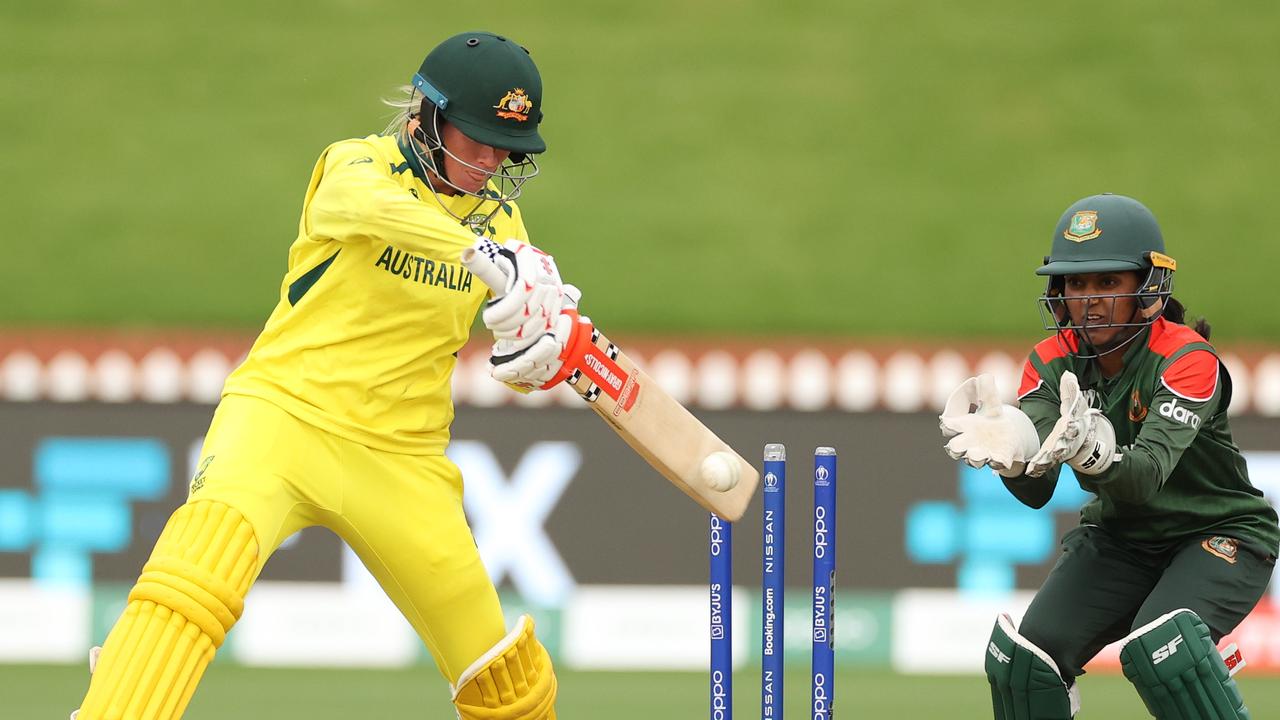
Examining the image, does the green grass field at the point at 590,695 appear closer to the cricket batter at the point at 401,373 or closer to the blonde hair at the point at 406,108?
the cricket batter at the point at 401,373

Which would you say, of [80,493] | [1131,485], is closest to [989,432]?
[1131,485]

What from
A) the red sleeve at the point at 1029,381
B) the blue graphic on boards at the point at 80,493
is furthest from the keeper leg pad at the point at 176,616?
the blue graphic on boards at the point at 80,493

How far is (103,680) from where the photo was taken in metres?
3.16

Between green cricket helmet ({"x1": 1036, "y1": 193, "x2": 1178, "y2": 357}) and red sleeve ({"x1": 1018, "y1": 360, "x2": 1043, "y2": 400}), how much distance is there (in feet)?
0.40

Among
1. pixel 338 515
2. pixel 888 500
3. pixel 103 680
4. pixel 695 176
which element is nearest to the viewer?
pixel 103 680

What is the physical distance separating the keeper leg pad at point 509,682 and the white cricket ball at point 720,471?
53 cm

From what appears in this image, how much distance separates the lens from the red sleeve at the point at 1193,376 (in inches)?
138

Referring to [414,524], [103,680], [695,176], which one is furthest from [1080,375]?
[695,176]

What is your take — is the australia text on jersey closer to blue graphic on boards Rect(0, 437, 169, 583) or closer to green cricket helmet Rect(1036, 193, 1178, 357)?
green cricket helmet Rect(1036, 193, 1178, 357)

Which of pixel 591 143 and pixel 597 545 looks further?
pixel 591 143

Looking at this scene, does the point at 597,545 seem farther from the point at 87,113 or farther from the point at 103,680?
the point at 87,113

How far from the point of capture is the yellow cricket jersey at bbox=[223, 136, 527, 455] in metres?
3.59

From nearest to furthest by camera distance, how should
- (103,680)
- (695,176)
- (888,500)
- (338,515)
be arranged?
1. (103,680)
2. (338,515)
3. (888,500)
4. (695,176)

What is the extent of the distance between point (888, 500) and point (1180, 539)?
2623 mm
